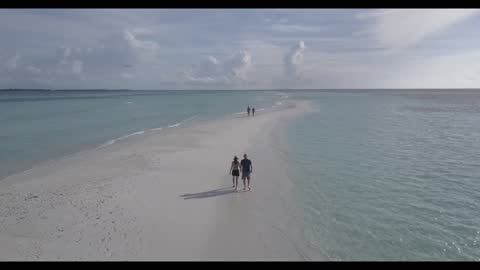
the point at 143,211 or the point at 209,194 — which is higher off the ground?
the point at 209,194

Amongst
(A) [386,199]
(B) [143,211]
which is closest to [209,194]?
(B) [143,211]

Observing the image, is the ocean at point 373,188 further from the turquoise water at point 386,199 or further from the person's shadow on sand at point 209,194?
the person's shadow on sand at point 209,194

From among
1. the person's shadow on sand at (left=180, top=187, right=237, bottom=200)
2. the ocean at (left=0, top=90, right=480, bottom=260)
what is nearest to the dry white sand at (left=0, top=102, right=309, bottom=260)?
the person's shadow on sand at (left=180, top=187, right=237, bottom=200)

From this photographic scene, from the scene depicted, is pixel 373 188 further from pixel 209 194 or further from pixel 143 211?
pixel 143 211

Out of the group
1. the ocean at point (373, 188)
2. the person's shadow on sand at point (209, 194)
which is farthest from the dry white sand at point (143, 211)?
the ocean at point (373, 188)

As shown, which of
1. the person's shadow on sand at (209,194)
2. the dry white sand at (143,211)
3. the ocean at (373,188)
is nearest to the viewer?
the dry white sand at (143,211)

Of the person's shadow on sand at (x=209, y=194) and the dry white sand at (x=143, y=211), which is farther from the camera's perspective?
the person's shadow on sand at (x=209, y=194)

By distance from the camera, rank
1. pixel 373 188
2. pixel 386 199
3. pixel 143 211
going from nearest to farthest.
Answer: pixel 143 211 → pixel 386 199 → pixel 373 188

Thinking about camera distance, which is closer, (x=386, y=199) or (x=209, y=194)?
(x=386, y=199)

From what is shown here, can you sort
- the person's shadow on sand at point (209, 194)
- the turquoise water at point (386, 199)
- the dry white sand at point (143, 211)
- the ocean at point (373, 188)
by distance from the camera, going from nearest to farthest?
1. the dry white sand at point (143, 211)
2. the turquoise water at point (386, 199)
3. the ocean at point (373, 188)
4. the person's shadow on sand at point (209, 194)
